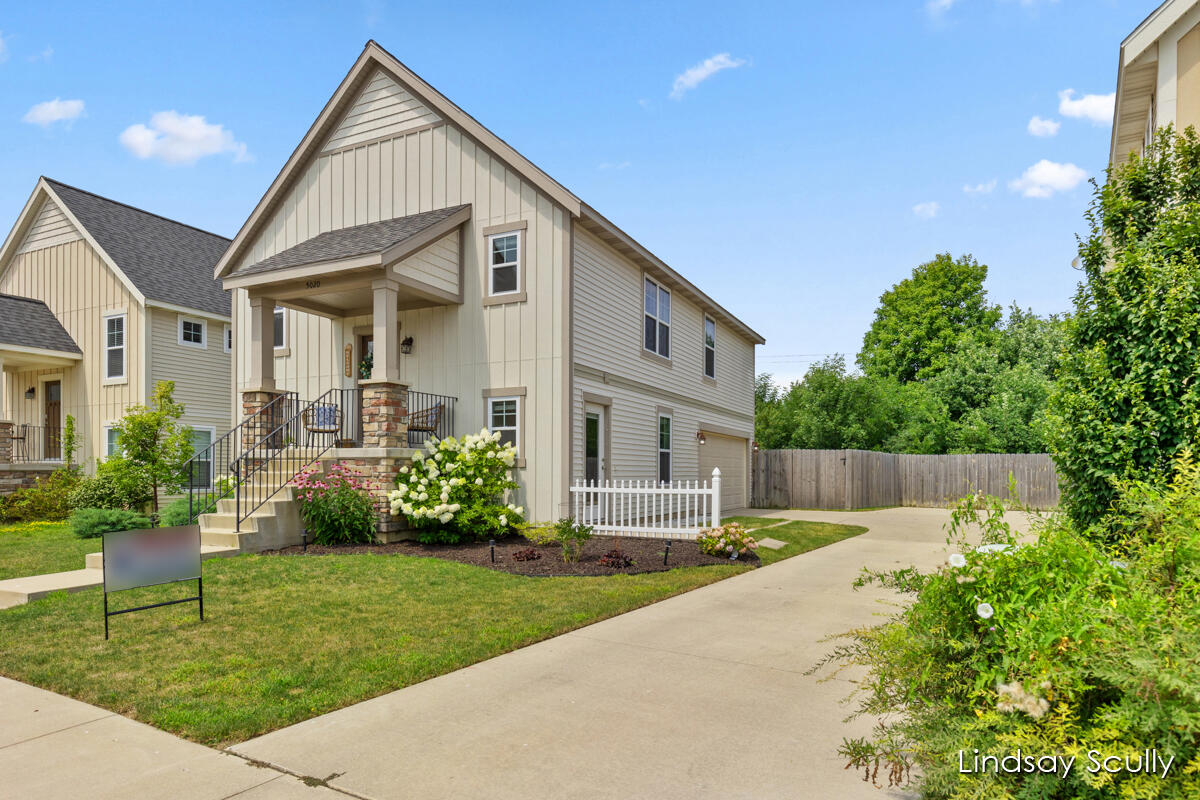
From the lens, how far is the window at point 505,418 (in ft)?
42.2

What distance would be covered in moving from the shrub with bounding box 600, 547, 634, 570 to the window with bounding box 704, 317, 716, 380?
10411mm

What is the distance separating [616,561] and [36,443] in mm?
18341

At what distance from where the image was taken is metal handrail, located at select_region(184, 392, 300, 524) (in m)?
11.9

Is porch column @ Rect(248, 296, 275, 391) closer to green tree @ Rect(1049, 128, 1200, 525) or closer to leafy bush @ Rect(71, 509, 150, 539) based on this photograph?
leafy bush @ Rect(71, 509, 150, 539)


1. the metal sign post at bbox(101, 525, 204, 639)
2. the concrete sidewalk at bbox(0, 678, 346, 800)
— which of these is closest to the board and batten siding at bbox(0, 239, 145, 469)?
the metal sign post at bbox(101, 525, 204, 639)

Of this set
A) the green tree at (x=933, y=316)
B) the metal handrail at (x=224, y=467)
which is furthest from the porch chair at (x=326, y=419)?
the green tree at (x=933, y=316)

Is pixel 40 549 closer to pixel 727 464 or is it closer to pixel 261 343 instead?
pixel 261 343

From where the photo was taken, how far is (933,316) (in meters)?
37.9

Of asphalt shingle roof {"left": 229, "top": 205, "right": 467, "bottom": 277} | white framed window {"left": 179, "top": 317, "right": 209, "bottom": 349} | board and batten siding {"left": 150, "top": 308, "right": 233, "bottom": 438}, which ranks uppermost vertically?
asphalt shingle roof {"left": 229, "top": 205, "right": 467, "bottom": 277}

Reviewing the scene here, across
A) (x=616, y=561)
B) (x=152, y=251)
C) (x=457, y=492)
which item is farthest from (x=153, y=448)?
(x=616, y=561)

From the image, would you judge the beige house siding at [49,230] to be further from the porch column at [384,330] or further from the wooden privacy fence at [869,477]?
the wooden privacy fence at [869,477]

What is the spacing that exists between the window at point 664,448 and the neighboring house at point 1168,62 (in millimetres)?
10206

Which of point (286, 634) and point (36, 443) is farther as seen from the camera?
point (36, 443)

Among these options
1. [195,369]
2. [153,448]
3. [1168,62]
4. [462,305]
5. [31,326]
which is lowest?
[153,448]
